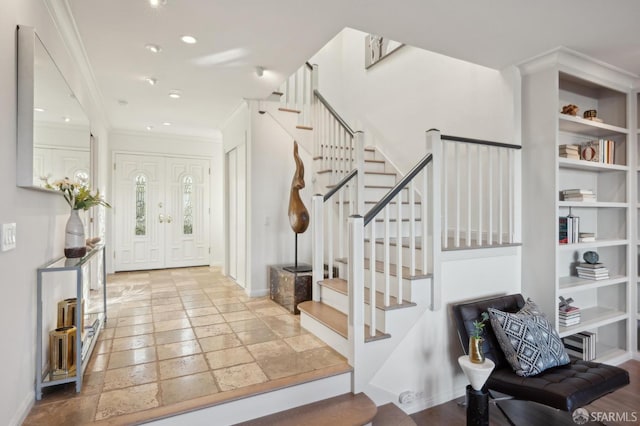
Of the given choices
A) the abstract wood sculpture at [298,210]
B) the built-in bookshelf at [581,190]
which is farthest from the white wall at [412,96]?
the abstract wood sculpture at [298,210]

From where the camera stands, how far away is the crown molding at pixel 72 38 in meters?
2.36

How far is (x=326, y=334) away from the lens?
2.77 m

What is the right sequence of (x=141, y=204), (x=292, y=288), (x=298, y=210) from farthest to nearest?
(x=141, y=204)
(x=298, y=210)
(x=292, y=288)

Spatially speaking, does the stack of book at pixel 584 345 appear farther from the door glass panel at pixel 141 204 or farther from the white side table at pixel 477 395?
the door glass panel at pixel 141 204

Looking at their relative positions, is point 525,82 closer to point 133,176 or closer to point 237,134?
point 237,134

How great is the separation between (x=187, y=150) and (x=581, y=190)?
241 inches

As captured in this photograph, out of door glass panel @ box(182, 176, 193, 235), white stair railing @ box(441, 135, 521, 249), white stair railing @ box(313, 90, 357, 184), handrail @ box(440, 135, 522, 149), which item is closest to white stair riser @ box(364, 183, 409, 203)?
white stair railing @ box(313, 90, 357, 184)

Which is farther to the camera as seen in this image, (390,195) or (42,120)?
(390,195)

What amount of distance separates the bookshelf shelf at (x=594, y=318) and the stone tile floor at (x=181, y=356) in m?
2.12

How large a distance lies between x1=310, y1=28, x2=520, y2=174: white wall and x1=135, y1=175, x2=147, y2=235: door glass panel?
12.0 ft

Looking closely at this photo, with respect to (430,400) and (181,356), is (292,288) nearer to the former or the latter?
(181,356)

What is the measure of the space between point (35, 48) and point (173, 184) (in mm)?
4783

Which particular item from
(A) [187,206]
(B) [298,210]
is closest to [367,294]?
(B) [298,210]

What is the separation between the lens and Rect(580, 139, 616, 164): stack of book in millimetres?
3301
